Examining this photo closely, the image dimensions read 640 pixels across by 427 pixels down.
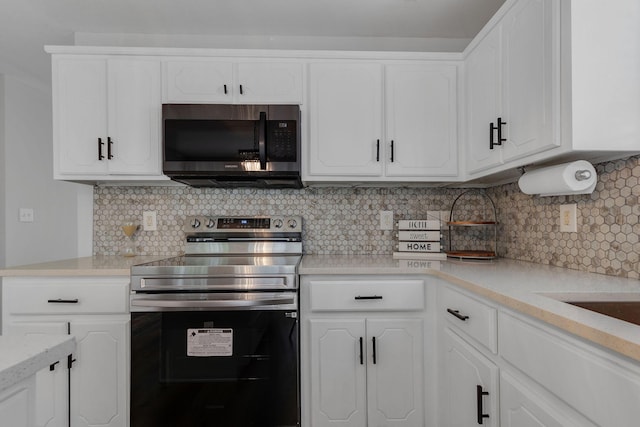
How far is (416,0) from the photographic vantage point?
2.02 meters

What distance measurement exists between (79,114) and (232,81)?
90cm

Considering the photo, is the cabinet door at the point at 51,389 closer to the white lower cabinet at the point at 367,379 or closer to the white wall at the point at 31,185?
the white lower cabinet at the point at 367,379

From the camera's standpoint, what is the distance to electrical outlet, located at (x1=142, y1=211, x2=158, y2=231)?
235 centimetres

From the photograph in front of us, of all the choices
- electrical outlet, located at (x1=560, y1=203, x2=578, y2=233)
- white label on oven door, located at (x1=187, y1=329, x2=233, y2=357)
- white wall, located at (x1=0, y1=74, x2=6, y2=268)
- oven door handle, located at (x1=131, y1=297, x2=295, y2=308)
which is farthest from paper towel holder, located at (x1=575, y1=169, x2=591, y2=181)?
white wall, located at (x1=0, y1=74, x2=6, y2=268)

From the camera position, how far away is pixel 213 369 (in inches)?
65.1

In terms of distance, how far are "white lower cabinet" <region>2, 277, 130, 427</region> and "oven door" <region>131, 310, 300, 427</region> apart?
0.13 metres

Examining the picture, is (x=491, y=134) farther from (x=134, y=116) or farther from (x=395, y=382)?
(x=134, y=116)

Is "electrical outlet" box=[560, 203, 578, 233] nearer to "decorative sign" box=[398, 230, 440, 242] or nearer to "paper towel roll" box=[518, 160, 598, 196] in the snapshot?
"paper towel roll" box=[518, 160, 598, 196]

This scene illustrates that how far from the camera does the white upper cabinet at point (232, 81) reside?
6.76 feet

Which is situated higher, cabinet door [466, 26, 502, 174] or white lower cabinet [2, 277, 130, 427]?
cabinet door [466, 26, 502, 174]

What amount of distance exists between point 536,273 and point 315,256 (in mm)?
1232

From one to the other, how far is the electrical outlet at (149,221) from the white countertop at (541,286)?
3.42 ft

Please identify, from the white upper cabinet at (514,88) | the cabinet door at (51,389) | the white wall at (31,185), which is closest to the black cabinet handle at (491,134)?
the white upper cabinet at (514,88)

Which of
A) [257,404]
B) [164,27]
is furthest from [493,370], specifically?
[164,27]
